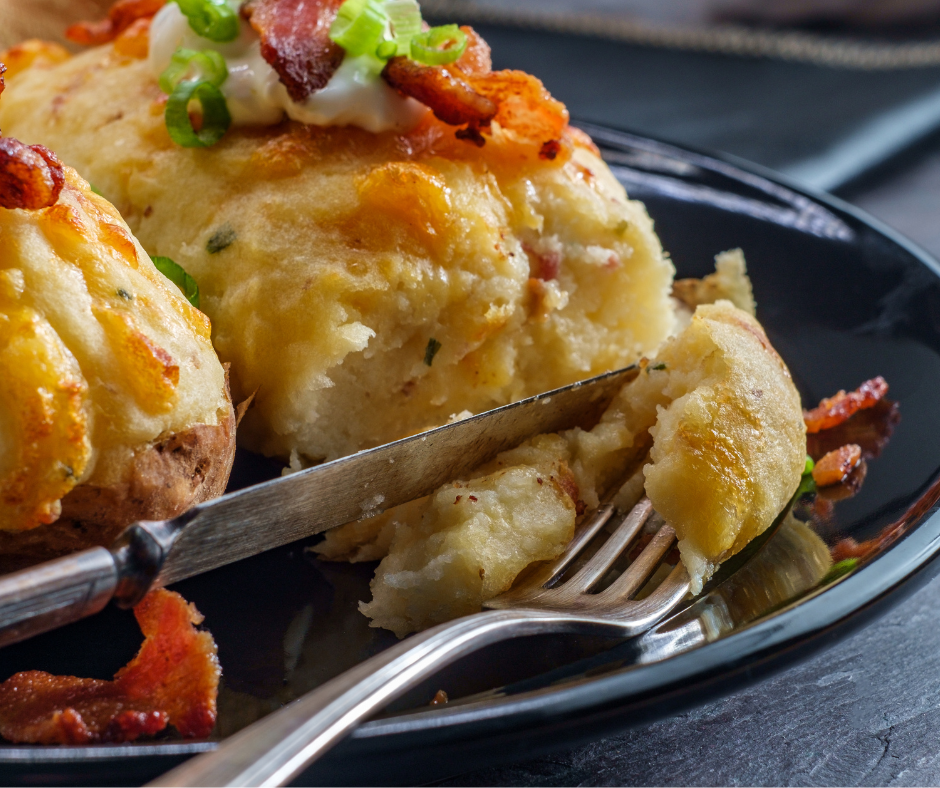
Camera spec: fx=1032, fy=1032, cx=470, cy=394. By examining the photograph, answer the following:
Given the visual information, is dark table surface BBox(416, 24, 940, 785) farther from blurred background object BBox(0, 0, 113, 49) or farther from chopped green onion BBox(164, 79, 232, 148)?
blurred background object BBox(0, 0, 113, 49)

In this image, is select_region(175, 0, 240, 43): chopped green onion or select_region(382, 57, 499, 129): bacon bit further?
select_region(175, 0, 240, 43): chopped green onion

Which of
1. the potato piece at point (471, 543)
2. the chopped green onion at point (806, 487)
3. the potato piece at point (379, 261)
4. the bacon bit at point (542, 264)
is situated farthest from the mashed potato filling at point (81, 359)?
the chopped green onion at point (806, 487)

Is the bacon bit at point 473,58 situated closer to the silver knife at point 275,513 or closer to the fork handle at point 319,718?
the silver knife at point 275,513

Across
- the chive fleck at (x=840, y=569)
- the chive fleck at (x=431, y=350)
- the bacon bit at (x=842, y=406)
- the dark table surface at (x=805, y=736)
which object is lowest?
the dark table surface at (x=805, y=736)

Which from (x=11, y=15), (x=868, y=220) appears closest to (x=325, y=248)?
(x=868, y=220)

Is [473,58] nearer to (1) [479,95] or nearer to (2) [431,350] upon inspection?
(1) [479,95]

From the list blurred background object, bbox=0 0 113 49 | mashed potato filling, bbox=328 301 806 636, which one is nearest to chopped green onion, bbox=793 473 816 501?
mashed potato filling, bbox=328 301 806 636
